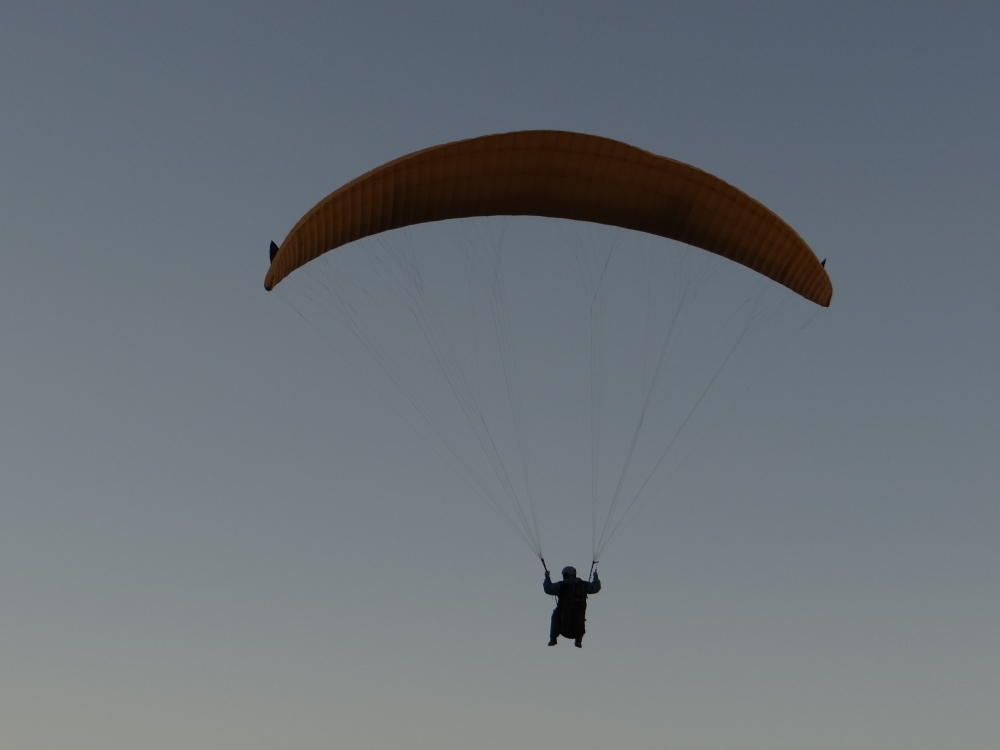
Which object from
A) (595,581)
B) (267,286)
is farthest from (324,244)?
(595,581)

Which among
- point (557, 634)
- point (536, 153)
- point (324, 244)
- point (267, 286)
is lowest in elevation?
point (557, 634)

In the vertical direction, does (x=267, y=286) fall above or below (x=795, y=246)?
below

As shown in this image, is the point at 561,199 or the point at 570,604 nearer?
the point at 570,604

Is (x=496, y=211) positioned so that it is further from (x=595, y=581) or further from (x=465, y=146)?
(x=595, y=581)

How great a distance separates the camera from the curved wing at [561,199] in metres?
22.5

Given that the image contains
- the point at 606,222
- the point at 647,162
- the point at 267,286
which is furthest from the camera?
the point at 606,222

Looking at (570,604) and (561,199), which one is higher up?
(561,199)

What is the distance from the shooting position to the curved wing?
22.5m

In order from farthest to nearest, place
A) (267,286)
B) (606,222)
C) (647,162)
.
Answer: (606,222)
(647,162)
(267,286)

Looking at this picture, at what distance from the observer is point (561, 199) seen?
956 inches

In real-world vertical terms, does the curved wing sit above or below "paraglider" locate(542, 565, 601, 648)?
above

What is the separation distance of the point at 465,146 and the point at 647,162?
9.99 feet

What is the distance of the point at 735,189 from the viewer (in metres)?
23.8

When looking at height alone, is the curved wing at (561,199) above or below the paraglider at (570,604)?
above
